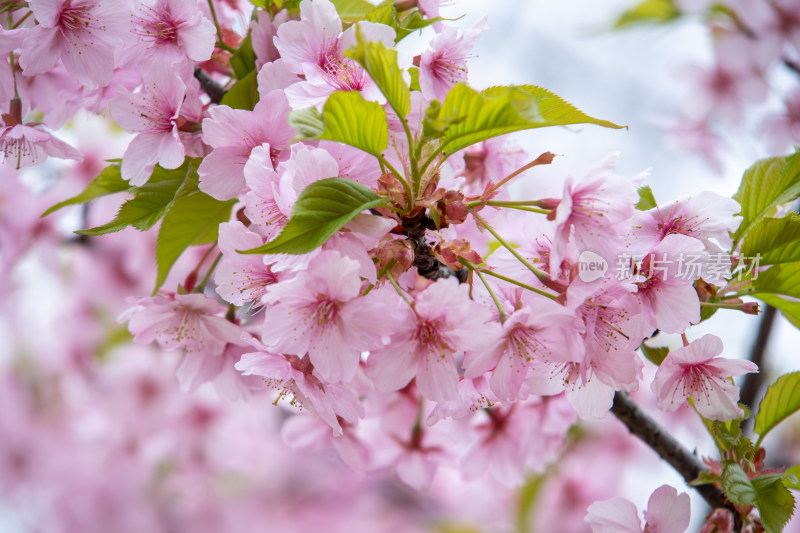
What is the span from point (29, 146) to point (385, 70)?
54 centimetres

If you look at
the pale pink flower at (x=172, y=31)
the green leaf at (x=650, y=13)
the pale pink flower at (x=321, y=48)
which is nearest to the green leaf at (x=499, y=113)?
the pale pink flower at (x=321, y=48)

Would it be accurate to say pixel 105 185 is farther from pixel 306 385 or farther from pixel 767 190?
Result: pixel 767 190

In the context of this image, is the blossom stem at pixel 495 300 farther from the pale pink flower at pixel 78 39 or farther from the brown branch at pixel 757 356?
the brown branch at pixel 757 356

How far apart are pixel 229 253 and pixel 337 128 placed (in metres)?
0.19

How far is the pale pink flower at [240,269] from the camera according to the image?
710mm

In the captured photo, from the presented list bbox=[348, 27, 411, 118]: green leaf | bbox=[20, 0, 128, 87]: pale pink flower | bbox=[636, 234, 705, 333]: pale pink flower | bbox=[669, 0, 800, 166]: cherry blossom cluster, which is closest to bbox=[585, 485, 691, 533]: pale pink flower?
bbox=[636, 234, 705, 333]: pale pink flower

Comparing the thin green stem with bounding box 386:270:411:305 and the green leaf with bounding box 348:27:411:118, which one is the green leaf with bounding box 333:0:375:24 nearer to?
the green leaf with bounding box 348:27:411:118

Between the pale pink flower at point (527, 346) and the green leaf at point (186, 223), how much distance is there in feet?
1.41

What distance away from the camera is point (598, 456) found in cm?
262

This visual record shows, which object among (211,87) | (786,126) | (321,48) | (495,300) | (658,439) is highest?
(321,48)

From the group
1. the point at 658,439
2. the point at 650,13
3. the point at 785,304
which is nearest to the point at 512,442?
the point at 658,439

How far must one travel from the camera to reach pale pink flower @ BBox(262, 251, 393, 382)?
0.65 m

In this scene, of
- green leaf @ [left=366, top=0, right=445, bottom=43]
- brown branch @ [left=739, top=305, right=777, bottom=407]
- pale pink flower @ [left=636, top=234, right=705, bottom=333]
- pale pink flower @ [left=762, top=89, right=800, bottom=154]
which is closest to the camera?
pale pink flower @ [left=636, top=234, right=705, bottom=333]

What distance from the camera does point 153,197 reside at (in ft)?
2.76
